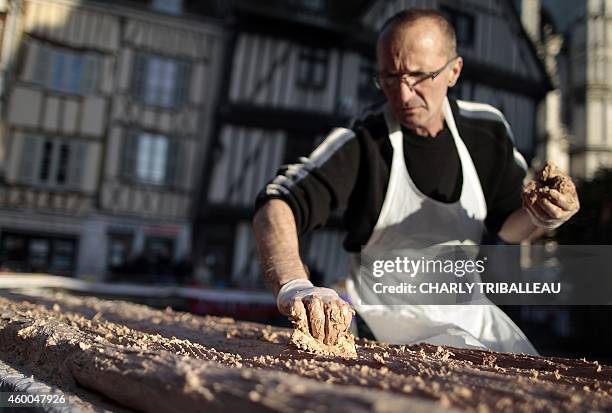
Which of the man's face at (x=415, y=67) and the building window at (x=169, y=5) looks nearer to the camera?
the man's face at (x=415, y=67)

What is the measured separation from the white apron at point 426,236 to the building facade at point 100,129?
11794 millimetres

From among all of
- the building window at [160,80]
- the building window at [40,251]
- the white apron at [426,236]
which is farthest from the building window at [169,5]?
the white apron at [426,236]

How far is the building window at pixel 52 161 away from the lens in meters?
13.4

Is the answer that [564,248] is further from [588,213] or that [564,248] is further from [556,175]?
[556,175]

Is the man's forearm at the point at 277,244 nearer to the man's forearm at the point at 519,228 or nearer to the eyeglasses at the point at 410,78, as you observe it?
the eyeglasses at the point at 410,78

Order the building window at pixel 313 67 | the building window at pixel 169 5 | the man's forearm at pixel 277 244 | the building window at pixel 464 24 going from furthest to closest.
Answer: the building window at pixel 464 24 < the building window at pixel 169 5 < the building window at pixel 313 67 < the man's forearm at pixel 277 244

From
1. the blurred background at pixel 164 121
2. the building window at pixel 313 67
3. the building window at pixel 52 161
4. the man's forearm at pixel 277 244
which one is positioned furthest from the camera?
the building window at pixel 313 67

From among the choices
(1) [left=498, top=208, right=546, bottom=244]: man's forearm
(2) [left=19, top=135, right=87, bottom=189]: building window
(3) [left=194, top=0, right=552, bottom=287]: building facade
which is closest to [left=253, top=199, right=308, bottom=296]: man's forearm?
(1) [left=498, top=208, right=546, bottom=244]: man's forearm

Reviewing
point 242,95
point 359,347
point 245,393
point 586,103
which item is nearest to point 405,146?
point 359,347

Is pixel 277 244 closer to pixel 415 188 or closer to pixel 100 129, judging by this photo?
pixel 415 188

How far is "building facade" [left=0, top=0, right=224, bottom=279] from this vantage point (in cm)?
1324

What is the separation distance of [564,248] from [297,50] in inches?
395

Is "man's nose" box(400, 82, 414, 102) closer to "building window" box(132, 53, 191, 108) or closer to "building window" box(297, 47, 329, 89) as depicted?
"building window" box(297, 47, 329, 89)

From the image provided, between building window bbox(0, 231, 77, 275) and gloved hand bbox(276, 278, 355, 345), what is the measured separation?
12868mm
